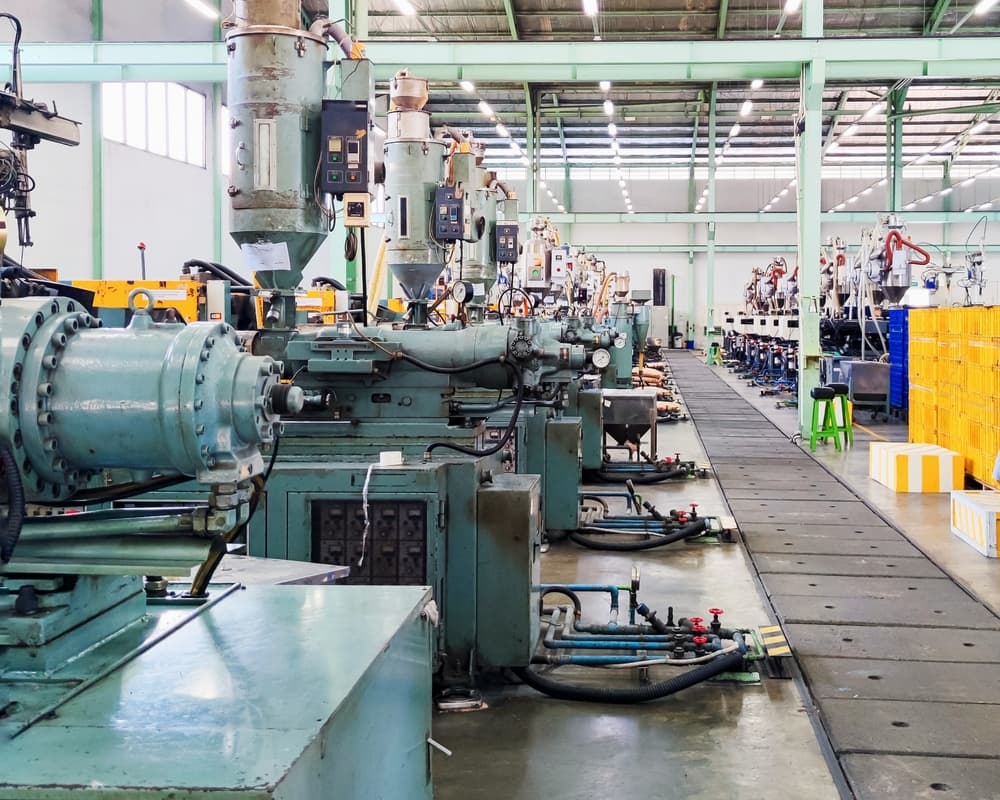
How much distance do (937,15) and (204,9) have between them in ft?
38.4

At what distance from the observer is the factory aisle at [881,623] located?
324 cm

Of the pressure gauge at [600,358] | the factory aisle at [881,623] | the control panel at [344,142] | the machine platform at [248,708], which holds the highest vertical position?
the control panel at [344,142]

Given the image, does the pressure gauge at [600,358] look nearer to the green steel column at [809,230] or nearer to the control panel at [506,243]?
the control panel at [506,243]

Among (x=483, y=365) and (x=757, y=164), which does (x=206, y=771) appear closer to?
(x=483, y=365)

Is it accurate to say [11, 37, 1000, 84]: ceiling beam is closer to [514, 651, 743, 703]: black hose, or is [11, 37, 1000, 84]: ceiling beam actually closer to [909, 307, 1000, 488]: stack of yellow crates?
[909, 307, 1000, 488]: stack of yellow crates

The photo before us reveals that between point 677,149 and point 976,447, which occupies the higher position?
point 677,149

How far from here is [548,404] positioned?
5.55 m

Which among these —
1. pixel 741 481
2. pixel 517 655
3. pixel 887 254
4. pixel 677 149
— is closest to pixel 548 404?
pixel 517 655

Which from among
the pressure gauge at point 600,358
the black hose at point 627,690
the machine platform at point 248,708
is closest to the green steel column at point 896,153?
the pressure gauge at point 600,358

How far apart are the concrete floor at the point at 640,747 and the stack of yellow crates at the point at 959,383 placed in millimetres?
4044

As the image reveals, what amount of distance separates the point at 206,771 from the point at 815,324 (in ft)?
31.3

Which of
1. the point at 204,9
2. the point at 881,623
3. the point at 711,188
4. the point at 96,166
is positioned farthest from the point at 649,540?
the point at 711,188

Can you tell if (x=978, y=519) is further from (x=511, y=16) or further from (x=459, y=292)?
(x=511, y=16)

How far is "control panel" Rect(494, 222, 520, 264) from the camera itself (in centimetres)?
827
